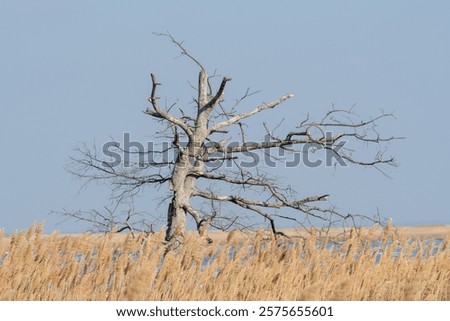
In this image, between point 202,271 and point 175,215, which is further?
point 175,215

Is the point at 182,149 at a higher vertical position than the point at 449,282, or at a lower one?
higher

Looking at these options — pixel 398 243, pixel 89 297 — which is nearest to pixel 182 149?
pixel 398 243

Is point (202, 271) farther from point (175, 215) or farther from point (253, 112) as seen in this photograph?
point (253, 112)

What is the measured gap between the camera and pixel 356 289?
10.6 m

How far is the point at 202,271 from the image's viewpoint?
1027 cm

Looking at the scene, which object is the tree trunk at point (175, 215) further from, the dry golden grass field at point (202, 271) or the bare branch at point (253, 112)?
the dry golden grass field at point (202, 271)

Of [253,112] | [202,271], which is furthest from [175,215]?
[202,271]

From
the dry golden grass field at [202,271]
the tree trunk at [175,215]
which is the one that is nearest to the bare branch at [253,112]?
the tree trunk at [175,215]

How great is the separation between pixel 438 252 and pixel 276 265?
3.07 meters

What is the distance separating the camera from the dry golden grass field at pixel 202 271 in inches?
389

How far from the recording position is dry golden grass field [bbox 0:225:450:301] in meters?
9.89

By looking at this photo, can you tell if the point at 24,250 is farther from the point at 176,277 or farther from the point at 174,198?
the point at 174,198

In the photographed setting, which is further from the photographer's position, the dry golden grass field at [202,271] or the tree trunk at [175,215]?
the tree trunk at [175,215]
